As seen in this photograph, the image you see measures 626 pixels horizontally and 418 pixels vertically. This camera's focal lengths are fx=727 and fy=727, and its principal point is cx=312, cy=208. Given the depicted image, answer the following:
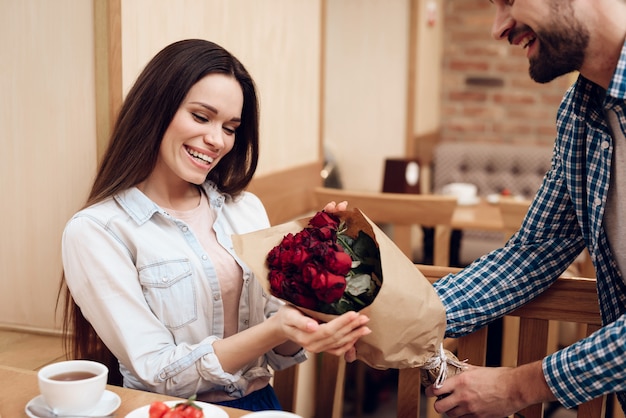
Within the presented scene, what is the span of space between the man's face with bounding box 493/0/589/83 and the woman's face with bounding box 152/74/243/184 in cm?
54

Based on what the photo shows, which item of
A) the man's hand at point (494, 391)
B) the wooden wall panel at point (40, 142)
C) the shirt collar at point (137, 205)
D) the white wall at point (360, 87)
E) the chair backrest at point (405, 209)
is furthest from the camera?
the white wall at point (360, 87)

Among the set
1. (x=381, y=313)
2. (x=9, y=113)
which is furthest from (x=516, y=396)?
(x=9, y=113)

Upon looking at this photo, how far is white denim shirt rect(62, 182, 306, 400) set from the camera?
1306 millimetres

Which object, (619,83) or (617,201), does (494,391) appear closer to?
(617,201)

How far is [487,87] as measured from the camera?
204 inches

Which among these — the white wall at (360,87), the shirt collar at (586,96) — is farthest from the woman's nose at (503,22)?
the white wall at (360,87)

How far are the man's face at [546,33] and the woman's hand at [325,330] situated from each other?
0.57 m

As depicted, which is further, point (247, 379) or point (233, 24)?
point (233, 24)

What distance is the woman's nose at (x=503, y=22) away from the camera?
1.32 metres

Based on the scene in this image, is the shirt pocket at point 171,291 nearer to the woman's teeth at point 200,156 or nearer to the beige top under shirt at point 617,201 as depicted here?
the woman's teeth at point 200,156

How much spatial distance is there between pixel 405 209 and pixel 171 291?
4.57 ft

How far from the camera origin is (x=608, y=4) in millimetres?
1229

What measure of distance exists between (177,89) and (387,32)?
321 centimetres

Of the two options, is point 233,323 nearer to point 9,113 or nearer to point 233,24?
point 9,113
